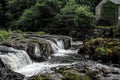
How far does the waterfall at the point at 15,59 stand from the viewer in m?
22.3

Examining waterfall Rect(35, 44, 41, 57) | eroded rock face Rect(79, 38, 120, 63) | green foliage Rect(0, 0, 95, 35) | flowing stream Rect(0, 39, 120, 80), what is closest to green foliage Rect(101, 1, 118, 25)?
green foliage Rect(0, 0, 95, 35)

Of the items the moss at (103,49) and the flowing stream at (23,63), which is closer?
the flowing stream at (23,63)

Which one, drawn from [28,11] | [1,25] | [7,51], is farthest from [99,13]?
[7,51]

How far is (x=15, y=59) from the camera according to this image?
23.3 m

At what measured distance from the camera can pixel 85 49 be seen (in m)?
29.4

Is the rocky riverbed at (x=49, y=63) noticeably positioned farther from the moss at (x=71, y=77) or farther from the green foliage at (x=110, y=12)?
the green foliage at (x=110, y=12)

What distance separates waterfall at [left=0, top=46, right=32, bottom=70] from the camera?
2232 cm

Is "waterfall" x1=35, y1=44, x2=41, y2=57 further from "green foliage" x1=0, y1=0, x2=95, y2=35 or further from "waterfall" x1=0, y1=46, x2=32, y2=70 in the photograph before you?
"green foliage" x1=0, y1=0, x2=95, y2=35

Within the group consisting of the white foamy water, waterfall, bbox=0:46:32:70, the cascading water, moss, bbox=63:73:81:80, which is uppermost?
moss, bbox=63:73:81:80

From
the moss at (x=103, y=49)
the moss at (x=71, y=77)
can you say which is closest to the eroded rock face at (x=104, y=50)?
the moss at (x=103, y=49)

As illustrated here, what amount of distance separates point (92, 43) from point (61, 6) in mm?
23862

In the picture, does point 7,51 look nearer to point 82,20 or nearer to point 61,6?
point 82,20

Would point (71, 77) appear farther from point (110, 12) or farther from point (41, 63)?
point (110, 12)

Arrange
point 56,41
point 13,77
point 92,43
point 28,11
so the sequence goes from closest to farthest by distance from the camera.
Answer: point 13,77 < point 92,43 < point 56,41 < point 28,11
